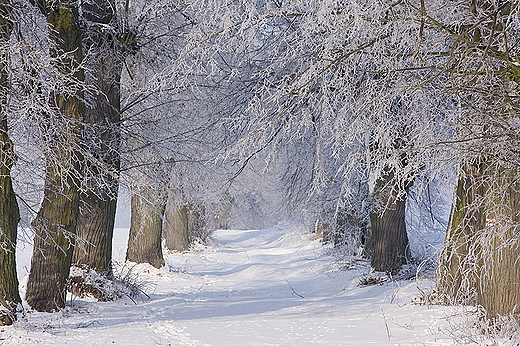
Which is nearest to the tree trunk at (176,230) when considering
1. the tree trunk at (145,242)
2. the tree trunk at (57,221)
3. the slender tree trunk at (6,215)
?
the tree trunk at (145,242)

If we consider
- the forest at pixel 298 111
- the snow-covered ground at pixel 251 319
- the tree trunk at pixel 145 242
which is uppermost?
the forest at pixel 298 111

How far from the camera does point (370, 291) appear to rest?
356 inches

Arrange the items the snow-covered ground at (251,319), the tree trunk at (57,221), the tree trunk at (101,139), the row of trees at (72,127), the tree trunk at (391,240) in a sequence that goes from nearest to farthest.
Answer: the snow-covered ground at (251,319) < the row of trees at (72,127) < the tree trunk at (57,221) < the tree trunk at (101,139) < the tree trunk at (391,240)

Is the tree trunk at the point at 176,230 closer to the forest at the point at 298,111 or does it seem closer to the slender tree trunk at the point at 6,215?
the forest at the point at 298,111

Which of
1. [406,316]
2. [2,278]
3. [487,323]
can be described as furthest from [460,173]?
[2,278]

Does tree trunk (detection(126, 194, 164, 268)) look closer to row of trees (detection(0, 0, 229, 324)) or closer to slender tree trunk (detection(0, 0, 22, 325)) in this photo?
row of trees (detection(0, 0, 229, 324))

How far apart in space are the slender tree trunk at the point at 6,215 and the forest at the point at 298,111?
2 cm

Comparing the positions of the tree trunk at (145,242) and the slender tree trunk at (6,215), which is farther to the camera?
the tree trunk at (145,242)

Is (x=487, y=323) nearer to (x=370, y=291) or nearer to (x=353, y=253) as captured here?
(x=370, y=291)

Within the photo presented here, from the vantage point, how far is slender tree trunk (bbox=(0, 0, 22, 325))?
5.23 metres

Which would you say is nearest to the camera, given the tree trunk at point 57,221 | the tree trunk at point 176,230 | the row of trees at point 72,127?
the row of trees at point 72,127

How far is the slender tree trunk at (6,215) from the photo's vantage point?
5230mm

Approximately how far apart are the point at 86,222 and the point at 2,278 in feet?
9.48

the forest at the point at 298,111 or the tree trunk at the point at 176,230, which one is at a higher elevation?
the forest at the point at 298,111
